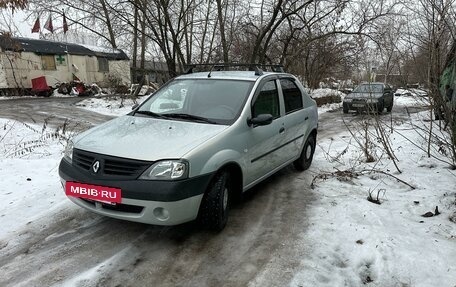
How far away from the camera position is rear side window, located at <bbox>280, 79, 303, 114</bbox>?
5.47 m

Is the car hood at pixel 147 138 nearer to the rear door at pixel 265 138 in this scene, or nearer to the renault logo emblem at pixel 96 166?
the renault logo emblem at pixel 96 166

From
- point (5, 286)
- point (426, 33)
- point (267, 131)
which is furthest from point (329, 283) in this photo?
point (426, 33)

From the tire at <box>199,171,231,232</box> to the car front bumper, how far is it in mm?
136

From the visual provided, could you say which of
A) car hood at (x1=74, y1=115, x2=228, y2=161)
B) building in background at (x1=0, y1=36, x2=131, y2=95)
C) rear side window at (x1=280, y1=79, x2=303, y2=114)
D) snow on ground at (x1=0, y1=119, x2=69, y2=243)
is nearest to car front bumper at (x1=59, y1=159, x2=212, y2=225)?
car hood at (x1=74, y1=115, x2=228, y2=161)

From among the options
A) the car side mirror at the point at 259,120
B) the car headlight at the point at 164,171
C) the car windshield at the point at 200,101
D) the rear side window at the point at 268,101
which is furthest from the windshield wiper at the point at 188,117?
the car headlight at the point at 164,171

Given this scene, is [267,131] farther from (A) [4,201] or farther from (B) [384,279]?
(A) [4,201]

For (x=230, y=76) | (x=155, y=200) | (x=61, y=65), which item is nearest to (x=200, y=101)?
(x=230, y=76)

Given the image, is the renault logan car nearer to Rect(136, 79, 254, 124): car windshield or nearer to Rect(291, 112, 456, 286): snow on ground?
Rect(136, 79, 254, 124): car windshield

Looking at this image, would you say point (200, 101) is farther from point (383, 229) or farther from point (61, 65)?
point (61, 65)

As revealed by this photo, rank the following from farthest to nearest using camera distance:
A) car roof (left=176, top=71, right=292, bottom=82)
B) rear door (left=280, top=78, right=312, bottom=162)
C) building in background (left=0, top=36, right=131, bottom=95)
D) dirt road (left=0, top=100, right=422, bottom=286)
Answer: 1. building in background (left=0, top=36, right=131, bottom=95)
2. rear door (left=280, top=78, right=312, bottom=162)
3. car roof (left=176, top=71, right=292, bottom=82)
4. dirt road (left=0, top=100, right=422, bottom=286)

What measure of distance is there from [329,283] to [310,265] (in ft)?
0.94

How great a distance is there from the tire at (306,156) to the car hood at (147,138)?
2.57 metres

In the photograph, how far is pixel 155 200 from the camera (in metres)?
3.24

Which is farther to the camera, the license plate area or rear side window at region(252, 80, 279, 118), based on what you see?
rear side window at region(252, 80, 279, 118)
